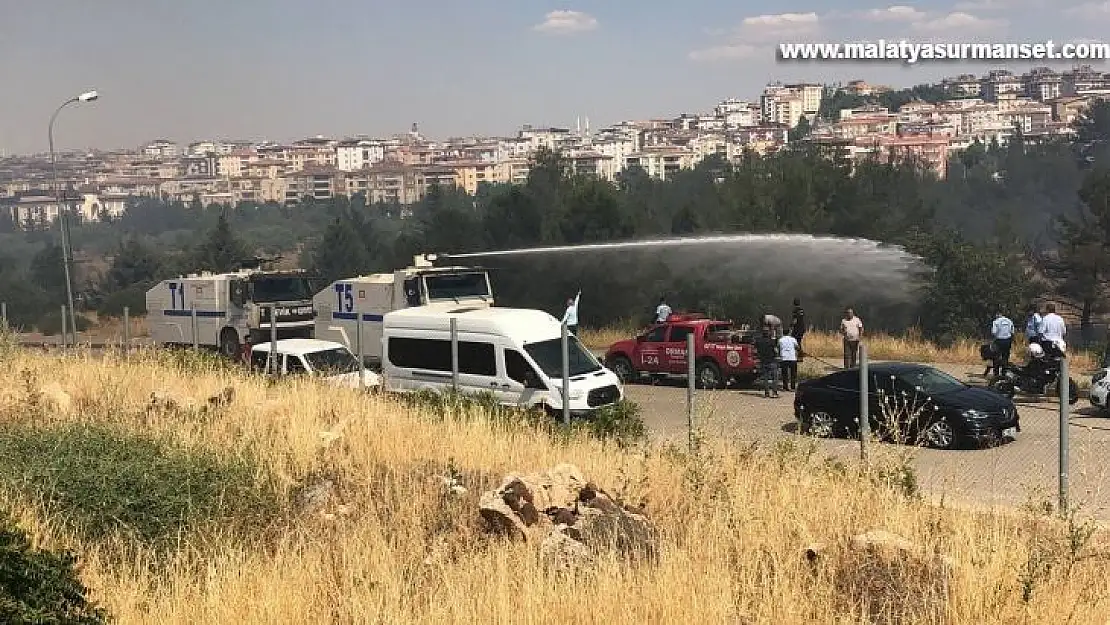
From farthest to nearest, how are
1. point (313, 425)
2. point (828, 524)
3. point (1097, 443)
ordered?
point (1097, 443)
point (313, 425)
point (828, 524)

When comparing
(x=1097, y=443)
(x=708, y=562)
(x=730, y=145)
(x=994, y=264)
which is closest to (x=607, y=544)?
(x=708, y=562)

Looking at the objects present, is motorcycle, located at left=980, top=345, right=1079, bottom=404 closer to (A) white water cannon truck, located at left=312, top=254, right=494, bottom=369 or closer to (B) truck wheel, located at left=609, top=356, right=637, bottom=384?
(B) truck wheel, located at left=609, top=356, right=637, bottom=384

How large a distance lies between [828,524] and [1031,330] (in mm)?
14084

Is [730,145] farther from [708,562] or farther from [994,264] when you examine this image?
[708,562]

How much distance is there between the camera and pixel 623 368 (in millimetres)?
23047

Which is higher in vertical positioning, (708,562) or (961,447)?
(708,562)

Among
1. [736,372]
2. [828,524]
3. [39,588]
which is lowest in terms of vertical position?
[736,372]

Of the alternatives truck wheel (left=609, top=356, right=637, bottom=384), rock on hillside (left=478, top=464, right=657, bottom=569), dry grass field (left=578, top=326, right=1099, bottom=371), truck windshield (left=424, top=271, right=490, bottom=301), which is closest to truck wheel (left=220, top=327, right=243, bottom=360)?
truck windshield (left=424, top=271, right=490, bottom=301)

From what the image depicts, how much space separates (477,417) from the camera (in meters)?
12.0

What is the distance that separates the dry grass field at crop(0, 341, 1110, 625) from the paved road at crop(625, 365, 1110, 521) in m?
0.87

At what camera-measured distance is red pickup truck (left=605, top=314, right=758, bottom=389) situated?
2105cm

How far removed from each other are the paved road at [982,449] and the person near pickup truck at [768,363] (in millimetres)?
239

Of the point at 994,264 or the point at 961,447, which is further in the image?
the point at 994,264

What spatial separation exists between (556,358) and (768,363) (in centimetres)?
606
